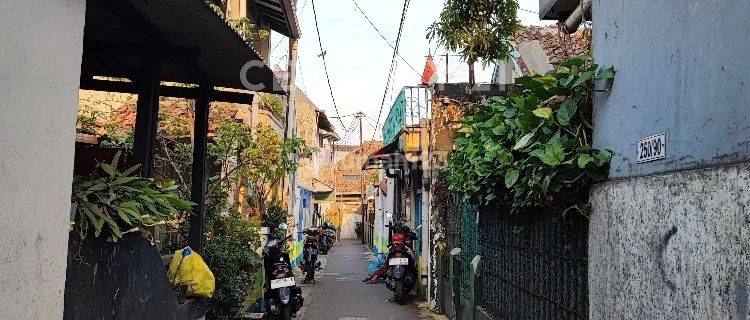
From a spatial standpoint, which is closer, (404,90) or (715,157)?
(715,157)

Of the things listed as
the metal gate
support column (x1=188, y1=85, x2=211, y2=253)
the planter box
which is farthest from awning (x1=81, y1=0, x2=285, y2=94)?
the metal gate

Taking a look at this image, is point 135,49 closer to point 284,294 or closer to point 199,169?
point 199,169

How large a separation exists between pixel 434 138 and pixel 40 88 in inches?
358

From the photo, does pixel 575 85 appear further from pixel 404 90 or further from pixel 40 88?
pixel 404 90

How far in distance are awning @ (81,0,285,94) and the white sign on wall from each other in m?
2.75

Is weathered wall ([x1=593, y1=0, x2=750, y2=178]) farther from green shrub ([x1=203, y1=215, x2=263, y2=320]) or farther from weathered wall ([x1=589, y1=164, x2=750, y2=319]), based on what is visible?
green shrub ([x1=203, y1=215, x2=263, y2=320])

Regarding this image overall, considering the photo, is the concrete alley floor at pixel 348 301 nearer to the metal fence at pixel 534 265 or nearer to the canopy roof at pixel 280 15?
the metal fence at pixel 534 265

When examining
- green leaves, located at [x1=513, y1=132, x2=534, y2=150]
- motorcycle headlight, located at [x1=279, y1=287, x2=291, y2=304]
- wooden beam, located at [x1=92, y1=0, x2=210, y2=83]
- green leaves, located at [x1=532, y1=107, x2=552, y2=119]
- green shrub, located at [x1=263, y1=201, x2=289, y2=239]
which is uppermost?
wooden beam, located at [x1=92, y1=0, x2=210, y2=83]

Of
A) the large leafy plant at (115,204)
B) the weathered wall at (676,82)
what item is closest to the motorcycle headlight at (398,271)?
the weathered wall at (676,82)

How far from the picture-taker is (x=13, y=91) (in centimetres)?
275

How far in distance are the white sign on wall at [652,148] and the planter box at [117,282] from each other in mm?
3133

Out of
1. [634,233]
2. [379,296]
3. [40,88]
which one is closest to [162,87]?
[40,88]

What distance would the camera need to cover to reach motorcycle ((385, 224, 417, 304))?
12.2 m

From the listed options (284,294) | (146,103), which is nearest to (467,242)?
(284,294)
